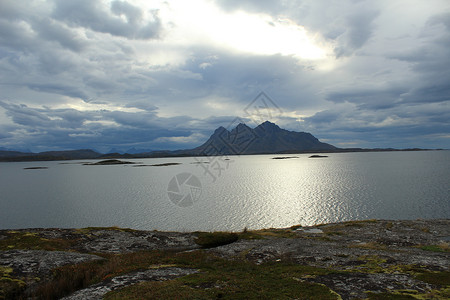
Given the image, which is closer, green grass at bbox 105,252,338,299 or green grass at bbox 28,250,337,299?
green grass at bbox 105,252,338,299

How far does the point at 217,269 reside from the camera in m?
22.9

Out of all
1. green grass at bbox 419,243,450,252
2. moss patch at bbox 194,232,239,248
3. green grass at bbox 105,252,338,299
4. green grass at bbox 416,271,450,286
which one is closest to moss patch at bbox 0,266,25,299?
green grass at bbox 105,252,338,299

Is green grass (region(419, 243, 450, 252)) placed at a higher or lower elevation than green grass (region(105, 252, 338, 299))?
lower

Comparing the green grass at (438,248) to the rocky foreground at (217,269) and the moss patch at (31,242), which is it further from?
the moss patch at (31,242)

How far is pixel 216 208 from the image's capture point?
71.9 meters

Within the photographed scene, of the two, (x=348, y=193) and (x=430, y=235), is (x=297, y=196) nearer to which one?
(x=348, y=193)

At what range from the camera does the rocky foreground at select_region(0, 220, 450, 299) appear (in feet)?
55.6

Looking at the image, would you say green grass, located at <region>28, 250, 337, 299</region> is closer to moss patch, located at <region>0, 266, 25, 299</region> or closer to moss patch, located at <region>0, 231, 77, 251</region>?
moss patch, located at <region>0, 266, 25, 299</region>

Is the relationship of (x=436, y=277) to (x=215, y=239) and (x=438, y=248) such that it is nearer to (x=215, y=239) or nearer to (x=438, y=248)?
(x=438, y=248)

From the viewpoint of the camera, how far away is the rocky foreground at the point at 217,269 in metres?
16.9

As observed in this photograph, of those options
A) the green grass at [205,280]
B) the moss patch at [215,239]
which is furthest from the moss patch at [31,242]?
the moss patch at [215,239]

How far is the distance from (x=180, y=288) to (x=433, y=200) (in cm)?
8351

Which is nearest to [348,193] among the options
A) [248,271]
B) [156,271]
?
[248,271]

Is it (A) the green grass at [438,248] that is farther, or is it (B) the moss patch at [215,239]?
(B) the moss patch at [215,239]
